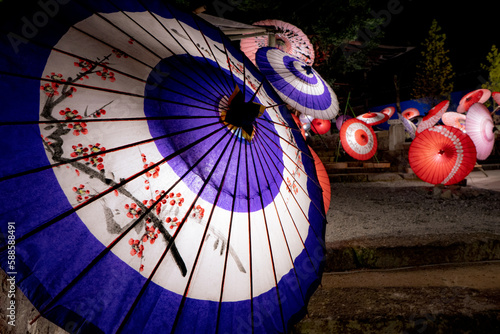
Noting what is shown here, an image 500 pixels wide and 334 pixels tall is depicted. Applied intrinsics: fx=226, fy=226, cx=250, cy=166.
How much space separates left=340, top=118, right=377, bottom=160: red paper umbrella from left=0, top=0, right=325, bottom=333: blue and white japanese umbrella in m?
6.95

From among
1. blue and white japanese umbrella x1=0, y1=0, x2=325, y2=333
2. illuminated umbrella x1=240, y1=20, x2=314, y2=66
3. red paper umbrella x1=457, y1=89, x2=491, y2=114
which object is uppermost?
illuminated umbrella x1=240, y1=20, x2=314, y2=66

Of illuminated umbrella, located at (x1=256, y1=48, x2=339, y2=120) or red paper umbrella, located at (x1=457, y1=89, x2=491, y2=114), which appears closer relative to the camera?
illuminated umbrella, located at (x1=256, y1=48, x2=339, y2=120)

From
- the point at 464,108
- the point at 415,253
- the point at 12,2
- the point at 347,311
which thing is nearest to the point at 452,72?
the point at 464,108

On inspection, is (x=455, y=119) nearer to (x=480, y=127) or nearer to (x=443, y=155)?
(x=480, y=127)

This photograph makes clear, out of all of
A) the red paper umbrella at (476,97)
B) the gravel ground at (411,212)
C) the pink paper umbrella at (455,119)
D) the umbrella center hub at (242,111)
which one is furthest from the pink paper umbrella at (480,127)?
the umbrella center hub at (242,111)

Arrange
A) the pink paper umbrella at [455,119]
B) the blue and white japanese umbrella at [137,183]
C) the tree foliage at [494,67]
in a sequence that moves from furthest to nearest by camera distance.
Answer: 1. the tree foliage at [494,67]
2. the pink paper umbrella at [455,119]
3. the blue and white japanese umbrella at [137,183]

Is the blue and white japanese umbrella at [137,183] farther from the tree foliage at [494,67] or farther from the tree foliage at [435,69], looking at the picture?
the tree foliage at [494,67]

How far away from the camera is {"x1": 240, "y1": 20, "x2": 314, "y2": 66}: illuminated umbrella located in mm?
4352

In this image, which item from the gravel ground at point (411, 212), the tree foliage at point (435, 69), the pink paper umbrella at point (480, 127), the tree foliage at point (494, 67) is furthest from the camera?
the tree foliage at point (435, 69)

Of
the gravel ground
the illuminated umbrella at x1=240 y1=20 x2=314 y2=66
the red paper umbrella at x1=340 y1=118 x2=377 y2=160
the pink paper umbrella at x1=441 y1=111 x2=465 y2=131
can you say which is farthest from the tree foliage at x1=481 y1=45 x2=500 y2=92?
the illuminated umbrella at x1=240 y1=20 x2=314 y2=66

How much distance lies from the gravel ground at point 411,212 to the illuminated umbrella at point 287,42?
3.27 m

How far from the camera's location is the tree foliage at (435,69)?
18453 millimetres

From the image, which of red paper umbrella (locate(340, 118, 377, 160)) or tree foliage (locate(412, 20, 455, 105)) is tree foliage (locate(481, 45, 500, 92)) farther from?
red paper umbrella (locate(340, 118, 377, 160))

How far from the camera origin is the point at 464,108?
31.9 feet
